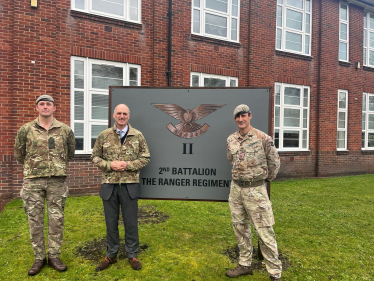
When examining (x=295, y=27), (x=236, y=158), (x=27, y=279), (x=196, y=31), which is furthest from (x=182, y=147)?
(x=295, y=27)

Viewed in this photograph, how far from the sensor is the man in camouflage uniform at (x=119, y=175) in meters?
3.28

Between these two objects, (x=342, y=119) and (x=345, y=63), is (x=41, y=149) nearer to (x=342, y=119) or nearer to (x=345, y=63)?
(x=342, y=119)

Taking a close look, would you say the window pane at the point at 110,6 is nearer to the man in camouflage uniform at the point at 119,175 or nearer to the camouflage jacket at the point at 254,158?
the man in camouflage uniform at the point at 119,175

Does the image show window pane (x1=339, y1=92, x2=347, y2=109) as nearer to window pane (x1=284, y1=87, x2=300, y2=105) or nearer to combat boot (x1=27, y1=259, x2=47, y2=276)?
window pane (x1=284, y1=87, x2=300, y2=105)

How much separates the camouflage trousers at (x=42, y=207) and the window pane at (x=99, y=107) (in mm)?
4603

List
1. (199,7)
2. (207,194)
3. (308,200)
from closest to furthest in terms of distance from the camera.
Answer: (207,194)
(308,200)
(199,7)

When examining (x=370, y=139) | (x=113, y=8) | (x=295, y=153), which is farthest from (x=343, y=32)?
(x=113, y=8)

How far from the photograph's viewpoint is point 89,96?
7.51 metres

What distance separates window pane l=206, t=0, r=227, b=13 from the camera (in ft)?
30.7

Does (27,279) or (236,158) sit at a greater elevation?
(236,158)

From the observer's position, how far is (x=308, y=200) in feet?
23.8

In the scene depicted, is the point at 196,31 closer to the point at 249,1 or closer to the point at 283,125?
the point at 249,1

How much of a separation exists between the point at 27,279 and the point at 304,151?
10.3 metres

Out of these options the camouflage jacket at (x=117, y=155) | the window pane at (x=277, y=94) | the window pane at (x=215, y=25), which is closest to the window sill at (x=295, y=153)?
the window pane at (x=277, y=94)
